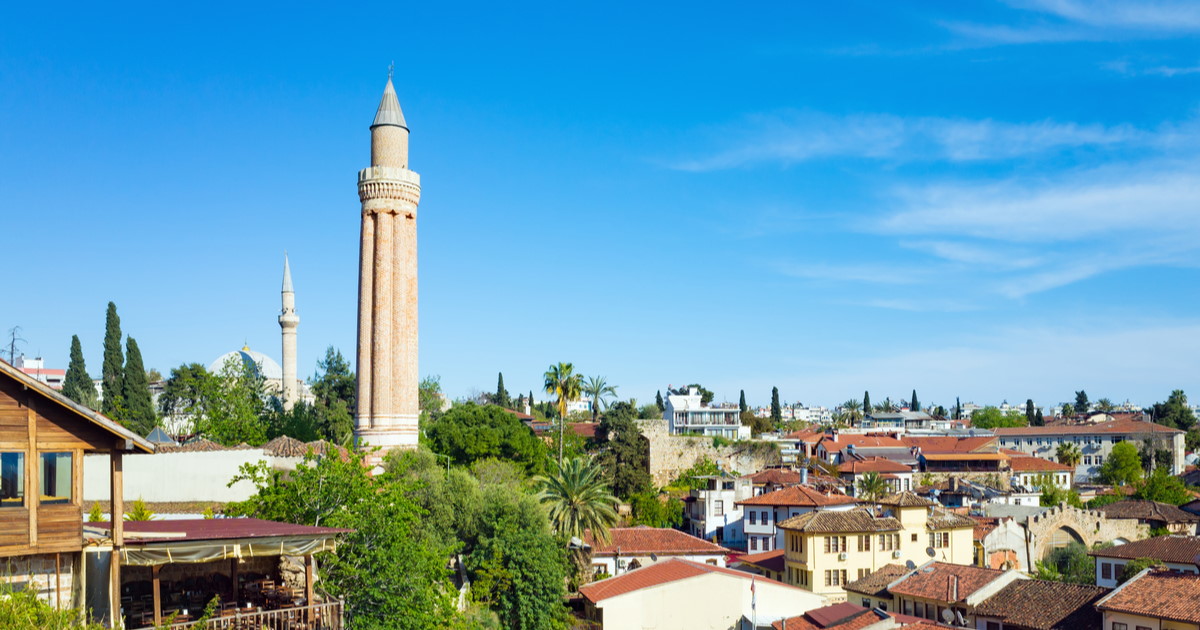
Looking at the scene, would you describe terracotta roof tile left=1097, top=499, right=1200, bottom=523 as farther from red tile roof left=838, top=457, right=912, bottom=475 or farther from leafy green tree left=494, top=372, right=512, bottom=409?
leafy green tree left=494, top=372, right=512, bottom=409

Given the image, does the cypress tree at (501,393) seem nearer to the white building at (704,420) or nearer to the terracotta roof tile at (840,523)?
the white building at (704,420)

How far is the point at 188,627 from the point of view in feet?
46.4

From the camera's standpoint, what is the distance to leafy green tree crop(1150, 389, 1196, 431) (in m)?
122

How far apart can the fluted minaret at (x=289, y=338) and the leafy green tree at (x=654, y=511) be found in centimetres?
2644

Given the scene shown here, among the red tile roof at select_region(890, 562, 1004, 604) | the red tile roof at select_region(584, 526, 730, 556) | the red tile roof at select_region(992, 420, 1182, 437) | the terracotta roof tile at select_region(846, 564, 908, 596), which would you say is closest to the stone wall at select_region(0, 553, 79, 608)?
the red tile roof at select_region(890, 562, 1004, 604)

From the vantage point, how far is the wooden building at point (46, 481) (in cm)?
1341

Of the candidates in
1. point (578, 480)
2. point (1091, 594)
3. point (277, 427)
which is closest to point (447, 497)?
point (578, 480)

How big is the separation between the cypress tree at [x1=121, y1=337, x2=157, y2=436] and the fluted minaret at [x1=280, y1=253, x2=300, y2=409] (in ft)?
35.1

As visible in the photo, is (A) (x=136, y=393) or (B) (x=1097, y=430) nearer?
(A) (x=136, y=393)

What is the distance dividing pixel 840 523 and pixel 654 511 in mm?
20593

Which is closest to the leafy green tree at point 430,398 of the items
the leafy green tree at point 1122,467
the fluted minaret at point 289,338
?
the fluted minaret at point 289,338

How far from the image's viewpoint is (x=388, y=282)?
159 feet

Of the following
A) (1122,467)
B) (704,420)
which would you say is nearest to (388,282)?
(704,420)

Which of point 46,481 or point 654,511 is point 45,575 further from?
point 654,511
